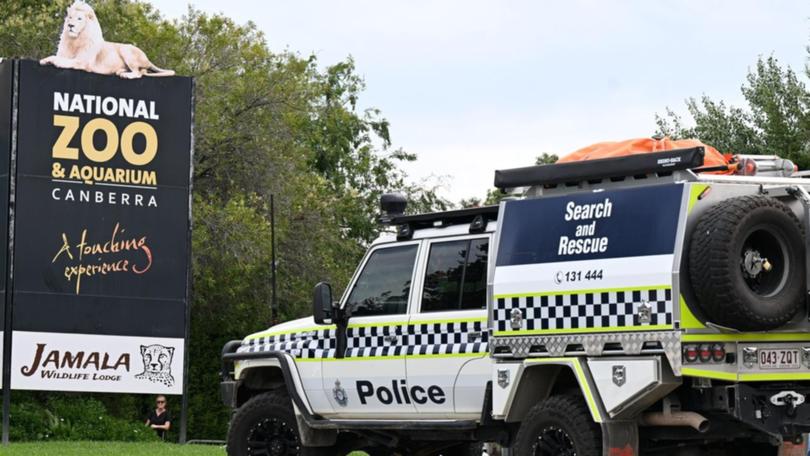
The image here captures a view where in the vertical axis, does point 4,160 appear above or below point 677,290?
above

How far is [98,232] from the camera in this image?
936 inches

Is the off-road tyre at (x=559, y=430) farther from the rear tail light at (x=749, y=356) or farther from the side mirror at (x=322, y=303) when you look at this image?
the side mirror at (x=322, y=303)

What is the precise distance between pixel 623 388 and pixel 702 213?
1.30 metres

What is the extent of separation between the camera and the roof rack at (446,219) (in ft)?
40.3

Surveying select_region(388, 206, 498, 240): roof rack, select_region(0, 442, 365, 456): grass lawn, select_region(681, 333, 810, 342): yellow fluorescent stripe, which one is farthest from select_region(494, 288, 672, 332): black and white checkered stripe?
select_region(0, 442, 365, 456): grass lawn

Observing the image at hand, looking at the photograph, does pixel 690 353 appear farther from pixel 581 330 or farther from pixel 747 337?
pixel 581 330

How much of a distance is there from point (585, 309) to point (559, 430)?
90 centimetres

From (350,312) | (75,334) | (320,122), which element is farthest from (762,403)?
(320,122)

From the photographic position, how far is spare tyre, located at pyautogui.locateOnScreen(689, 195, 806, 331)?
9.95m

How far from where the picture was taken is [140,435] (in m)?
26.0

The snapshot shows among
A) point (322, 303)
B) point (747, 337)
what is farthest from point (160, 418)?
point (747, 337)

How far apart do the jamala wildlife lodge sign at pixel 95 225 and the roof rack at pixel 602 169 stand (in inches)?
518

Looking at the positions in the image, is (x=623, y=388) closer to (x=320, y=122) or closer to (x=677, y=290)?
(x=677, y=290)

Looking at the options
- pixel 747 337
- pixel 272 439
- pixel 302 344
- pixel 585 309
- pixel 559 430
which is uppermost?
pixel 302 344
